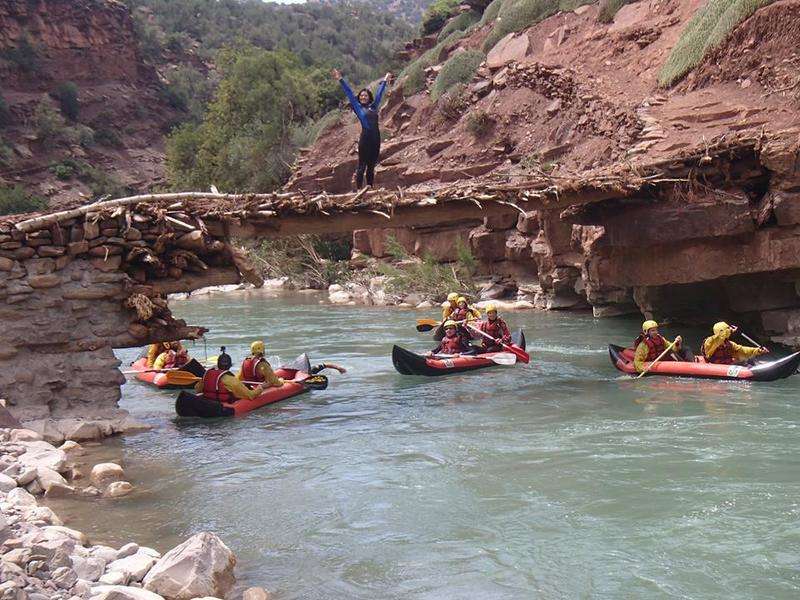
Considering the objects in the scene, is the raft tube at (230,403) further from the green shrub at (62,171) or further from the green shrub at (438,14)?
the green shrub at (62,171)

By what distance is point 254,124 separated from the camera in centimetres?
3906

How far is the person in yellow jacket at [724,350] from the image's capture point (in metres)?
11.6

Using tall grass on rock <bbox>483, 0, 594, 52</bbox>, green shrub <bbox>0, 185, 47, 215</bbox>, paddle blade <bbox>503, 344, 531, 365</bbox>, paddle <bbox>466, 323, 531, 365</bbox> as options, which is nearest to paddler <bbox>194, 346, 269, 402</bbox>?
paddle <bbox>466, 323, 531, 365</bbox>

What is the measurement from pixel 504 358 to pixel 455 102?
1792 centimetres

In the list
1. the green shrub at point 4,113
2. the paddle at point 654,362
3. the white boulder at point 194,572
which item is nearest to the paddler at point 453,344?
the paddle at point 654,362

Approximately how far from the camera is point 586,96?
23812 millimetres

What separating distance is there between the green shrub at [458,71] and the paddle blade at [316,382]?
20375mm

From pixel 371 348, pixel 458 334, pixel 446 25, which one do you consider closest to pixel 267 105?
pixel 446 25

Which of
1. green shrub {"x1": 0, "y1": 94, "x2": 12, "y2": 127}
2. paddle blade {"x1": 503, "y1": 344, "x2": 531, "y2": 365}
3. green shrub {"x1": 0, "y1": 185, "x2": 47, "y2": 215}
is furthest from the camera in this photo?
green shrub {"x1": 0, "y1": 94, "x2": 12, "y2": 127}

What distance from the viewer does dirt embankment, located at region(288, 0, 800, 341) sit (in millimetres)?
12383

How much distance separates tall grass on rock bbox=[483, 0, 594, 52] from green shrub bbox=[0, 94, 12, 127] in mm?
28723

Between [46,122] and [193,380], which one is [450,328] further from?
[46,122]

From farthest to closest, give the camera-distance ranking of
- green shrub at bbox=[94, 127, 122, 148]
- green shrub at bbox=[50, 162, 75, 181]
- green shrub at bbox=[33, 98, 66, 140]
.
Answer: green shrub at bbox=[94, 127, 122, 148]
green shrub at bbox=[33, 98, 66, 140]
green shrub at bbox=[50, 162, 75, 181]

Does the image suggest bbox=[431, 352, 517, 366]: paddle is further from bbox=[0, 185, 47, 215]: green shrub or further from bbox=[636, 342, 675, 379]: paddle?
bbox=[0, 185, 47, 215]: green shrub
